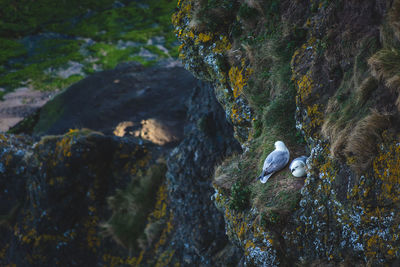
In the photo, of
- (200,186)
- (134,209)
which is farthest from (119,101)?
(200,186)

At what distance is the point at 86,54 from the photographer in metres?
26.2

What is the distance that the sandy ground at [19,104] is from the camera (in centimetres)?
2095

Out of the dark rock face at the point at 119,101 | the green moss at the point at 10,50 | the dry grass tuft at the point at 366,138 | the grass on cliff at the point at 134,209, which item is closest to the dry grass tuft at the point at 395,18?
the dry grass tuft at the point at 366,138

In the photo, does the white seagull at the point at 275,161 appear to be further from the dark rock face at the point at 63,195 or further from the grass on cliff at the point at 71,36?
the grass on cliff at the point at 71,36

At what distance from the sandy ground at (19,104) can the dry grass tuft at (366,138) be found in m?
20.8

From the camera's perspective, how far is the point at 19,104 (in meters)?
22.1

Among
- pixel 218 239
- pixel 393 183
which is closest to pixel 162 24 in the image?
pixel 218 239

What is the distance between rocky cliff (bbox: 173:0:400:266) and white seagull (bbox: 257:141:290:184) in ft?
0.48

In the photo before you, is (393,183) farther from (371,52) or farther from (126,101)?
(126,101)

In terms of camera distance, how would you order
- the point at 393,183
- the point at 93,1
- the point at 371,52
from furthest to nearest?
1. the point at 93,1
2. the point at 371,52
3. the point at 393,183

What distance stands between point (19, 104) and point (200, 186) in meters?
17.1

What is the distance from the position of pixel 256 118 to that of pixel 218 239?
3.59 metres

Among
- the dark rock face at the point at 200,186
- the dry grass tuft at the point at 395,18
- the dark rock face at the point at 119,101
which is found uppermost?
the dry grass tuft at the point at 395,18

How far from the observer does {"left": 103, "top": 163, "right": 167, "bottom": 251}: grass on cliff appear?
1207 centimetres
